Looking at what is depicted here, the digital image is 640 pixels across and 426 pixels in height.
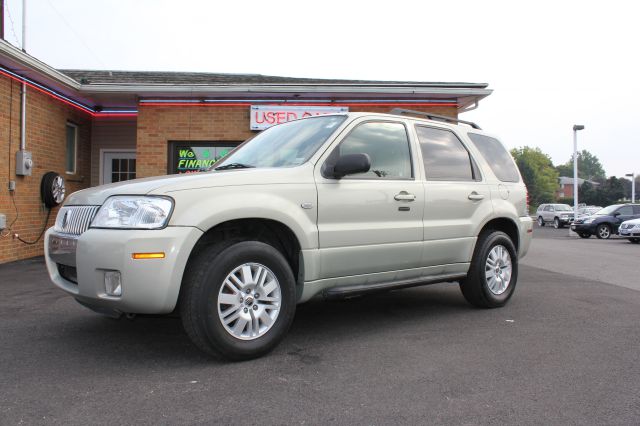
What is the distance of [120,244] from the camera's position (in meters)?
3.14

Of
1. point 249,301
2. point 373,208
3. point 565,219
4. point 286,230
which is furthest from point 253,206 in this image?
point 565,219

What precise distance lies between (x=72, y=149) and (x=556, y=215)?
3189cm

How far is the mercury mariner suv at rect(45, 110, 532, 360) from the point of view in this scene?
3.24m

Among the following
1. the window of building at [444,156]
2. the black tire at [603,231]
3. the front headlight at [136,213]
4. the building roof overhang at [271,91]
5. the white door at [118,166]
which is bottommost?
the black tire at [603,231]

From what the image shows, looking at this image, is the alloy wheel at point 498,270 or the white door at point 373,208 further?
the alloy wheel at point 498,270

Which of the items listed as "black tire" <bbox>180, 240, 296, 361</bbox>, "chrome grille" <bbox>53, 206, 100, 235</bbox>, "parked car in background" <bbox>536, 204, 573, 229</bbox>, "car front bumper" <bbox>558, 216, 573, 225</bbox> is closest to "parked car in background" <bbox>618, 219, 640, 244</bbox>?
"parked car in background" <bbox>536, 204, 573, 229</bbox>

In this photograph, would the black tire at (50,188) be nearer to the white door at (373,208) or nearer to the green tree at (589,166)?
the white door at (373,208)

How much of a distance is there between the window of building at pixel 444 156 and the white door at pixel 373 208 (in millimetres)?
231

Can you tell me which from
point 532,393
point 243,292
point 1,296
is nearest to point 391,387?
point 532,393

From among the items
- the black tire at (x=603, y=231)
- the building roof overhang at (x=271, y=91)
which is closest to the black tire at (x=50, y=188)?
the building roof overhang at (x=271, y=91)

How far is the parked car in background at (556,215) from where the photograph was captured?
111ft

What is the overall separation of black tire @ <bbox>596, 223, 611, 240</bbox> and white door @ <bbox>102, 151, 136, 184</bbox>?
63.9 feet

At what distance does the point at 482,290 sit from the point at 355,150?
6.79ft

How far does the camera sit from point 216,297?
10.8 feet
